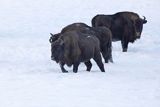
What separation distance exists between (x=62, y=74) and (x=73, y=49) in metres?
1.06

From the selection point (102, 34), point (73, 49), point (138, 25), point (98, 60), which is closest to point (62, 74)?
point (73, 49)

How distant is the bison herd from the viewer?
15427 millimetres

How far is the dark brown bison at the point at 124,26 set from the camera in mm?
22891

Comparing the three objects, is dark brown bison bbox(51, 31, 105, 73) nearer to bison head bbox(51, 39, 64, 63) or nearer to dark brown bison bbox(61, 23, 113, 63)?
bison head bbox(51, 39, 64, 63)

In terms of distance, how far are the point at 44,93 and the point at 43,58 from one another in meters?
7.89

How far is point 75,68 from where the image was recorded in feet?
50.9

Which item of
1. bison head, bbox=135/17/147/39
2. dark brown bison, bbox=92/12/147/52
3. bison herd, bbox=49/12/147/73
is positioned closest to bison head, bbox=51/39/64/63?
bison herd, bbox=49/12/147/73

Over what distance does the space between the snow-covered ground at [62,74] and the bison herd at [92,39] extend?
0.44m

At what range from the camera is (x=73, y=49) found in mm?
15500

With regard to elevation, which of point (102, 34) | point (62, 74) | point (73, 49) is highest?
point (73, 49)

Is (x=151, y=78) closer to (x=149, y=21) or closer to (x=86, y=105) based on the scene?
(x=86, y=105)

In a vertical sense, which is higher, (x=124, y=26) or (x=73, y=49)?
(x=73, y=49)

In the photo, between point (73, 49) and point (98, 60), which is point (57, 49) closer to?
point (73, 49)

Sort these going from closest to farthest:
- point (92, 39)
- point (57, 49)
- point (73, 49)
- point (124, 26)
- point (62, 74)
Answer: point (62, 74) < point (57, 49) < point (73, 49) < point (92, 39) < point (124, 26)
